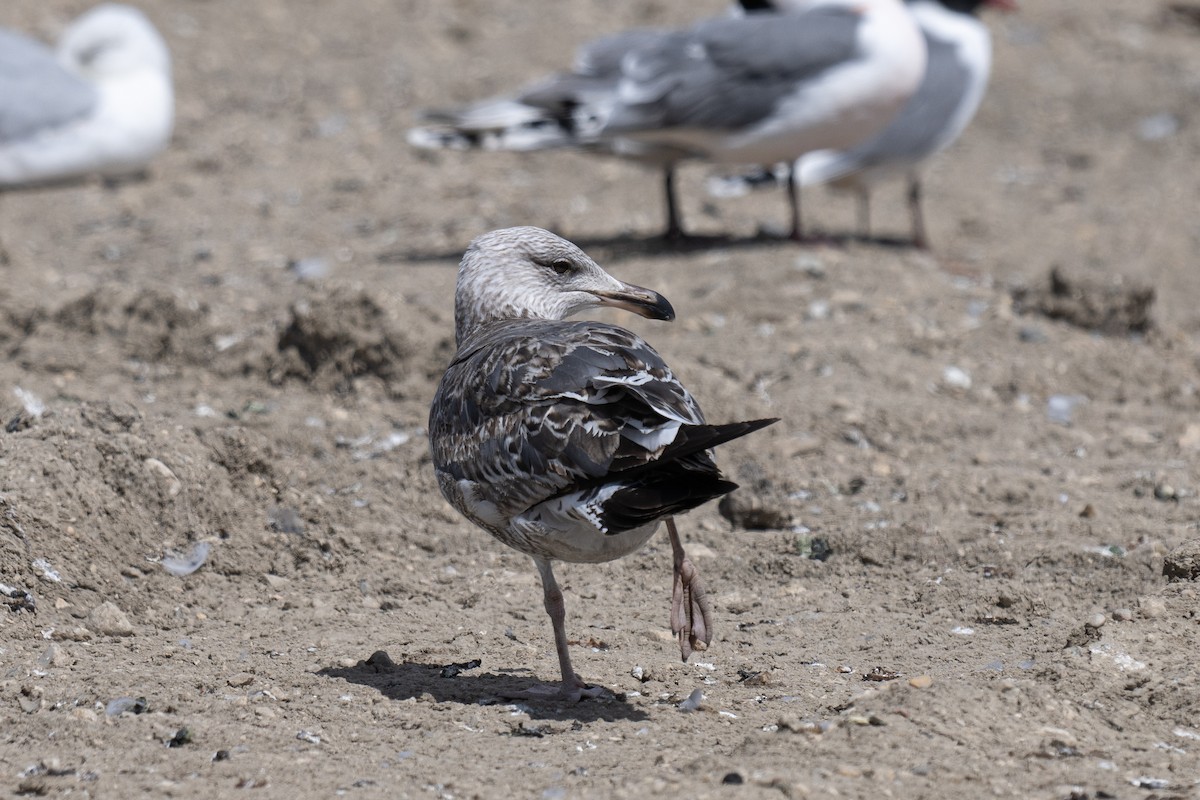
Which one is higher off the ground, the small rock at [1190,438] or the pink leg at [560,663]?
the pink leg at [560,663]

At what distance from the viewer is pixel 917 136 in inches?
384

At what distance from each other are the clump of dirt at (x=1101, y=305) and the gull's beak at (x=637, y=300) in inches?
154

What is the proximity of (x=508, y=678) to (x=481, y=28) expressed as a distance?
9.84 m

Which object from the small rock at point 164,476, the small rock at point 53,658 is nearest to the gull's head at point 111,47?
the small rock at point 164,476

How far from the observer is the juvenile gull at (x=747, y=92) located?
28.4 ft

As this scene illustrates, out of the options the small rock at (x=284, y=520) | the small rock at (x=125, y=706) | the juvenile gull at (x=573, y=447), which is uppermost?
the juvenile gull at (x=573, y=447)

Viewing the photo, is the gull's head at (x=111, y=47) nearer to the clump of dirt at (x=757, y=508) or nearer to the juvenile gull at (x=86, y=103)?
the juvenile gull at (x=86, y=103)

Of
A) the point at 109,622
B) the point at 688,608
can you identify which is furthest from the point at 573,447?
the point at 109,622

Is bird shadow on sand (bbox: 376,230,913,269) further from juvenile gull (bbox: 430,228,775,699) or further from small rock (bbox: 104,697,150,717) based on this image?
small rock (bbox: 104,697,150,717)

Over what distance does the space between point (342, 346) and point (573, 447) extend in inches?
116

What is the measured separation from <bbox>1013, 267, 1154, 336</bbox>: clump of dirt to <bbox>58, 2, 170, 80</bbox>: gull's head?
634 centimetres

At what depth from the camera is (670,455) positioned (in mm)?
3594

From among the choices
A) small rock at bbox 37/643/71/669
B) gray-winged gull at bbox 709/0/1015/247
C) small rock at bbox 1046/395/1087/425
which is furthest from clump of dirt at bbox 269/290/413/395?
gray-winged gull at bbox 709/0/1015/247

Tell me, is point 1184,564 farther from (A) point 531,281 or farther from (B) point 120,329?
(B) point 120,329
